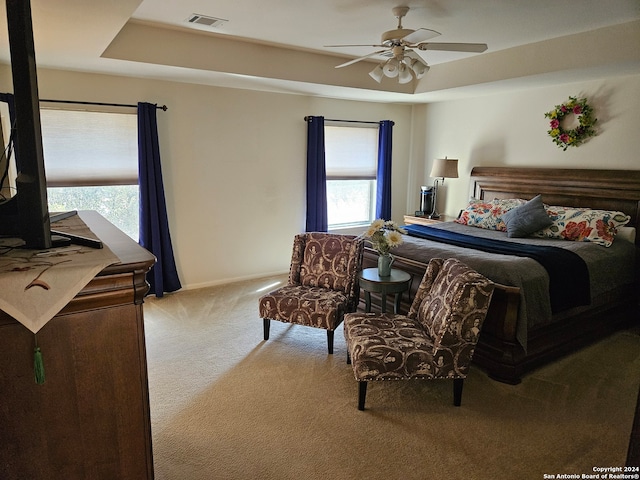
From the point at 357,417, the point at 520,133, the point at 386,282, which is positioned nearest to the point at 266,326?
the point at 386,282

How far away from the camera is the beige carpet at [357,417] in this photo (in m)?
2.19

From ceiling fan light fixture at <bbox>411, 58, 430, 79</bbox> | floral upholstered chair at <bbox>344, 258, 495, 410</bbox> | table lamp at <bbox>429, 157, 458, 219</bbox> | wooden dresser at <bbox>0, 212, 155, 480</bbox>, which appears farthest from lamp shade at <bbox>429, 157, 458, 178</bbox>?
wooden dresser at <bbox>0, 212, 155, 480</bbox>

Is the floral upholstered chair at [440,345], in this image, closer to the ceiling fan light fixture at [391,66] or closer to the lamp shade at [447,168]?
the ceiling fan light fixture at [391,66]

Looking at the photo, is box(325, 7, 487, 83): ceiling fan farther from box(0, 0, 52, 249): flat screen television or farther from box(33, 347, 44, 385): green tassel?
box(33, 347, 44, 385): green tassel

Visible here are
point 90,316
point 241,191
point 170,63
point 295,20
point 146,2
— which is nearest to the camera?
point 90,316

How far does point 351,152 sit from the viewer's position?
594 cm

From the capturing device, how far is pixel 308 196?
5.57 metres

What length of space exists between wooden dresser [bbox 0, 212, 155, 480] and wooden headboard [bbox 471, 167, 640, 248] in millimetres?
→ 4462

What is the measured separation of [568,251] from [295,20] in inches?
116

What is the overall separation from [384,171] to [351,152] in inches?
23.2

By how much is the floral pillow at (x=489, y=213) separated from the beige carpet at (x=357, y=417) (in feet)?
5.23

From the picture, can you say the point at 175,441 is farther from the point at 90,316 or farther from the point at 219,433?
the point at 90,316

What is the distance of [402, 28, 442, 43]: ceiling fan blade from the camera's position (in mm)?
A: 2740

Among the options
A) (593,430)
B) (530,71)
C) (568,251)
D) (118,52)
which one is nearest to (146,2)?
(118,52)
